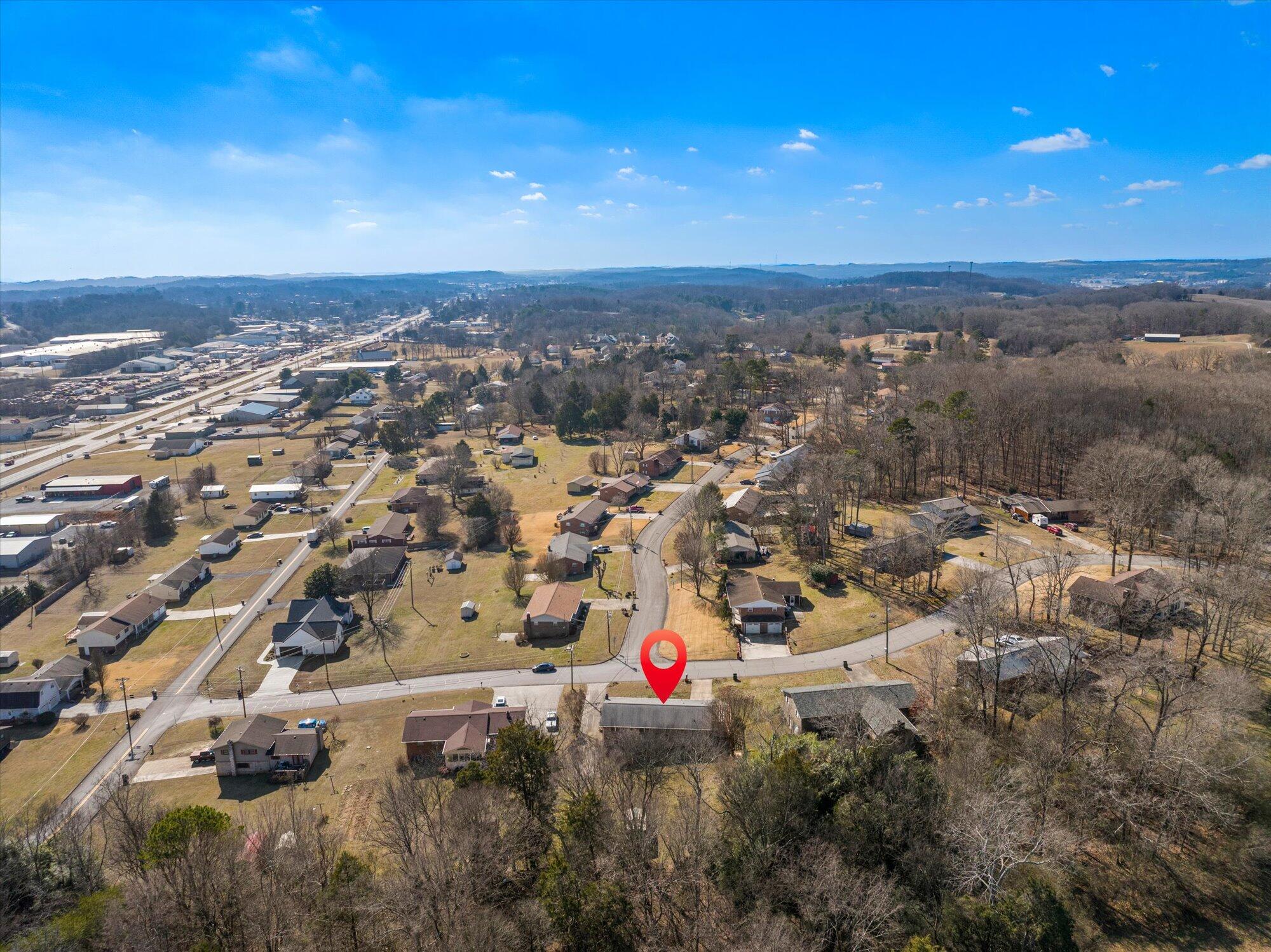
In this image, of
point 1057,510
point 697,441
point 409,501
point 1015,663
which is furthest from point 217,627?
point 1057,510

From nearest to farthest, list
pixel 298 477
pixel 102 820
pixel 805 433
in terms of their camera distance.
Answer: pixel 102 820 → pixel 298 477 → pixel 805 433

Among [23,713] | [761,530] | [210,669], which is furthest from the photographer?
[761,530]

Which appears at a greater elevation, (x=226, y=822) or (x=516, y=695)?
(x=226, y=822)

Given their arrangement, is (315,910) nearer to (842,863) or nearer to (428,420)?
(842,863)

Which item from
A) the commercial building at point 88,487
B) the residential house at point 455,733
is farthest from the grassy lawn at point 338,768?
the commercial building at point 88,487

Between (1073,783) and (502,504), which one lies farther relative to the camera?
(502,504)

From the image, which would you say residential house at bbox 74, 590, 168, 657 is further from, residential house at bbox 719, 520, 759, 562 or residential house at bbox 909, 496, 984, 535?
residential house at bbox 909, 496, 984, 535

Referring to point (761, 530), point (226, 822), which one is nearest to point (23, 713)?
A: point (226, 822)

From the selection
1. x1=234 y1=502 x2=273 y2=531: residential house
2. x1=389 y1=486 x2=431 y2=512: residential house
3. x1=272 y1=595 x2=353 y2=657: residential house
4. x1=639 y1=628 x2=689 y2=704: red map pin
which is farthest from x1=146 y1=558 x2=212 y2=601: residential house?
x1=639 y1=628 x2=689 y2=704: red map pin

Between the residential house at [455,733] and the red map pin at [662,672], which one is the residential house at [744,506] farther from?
the residential house at [455,733]
